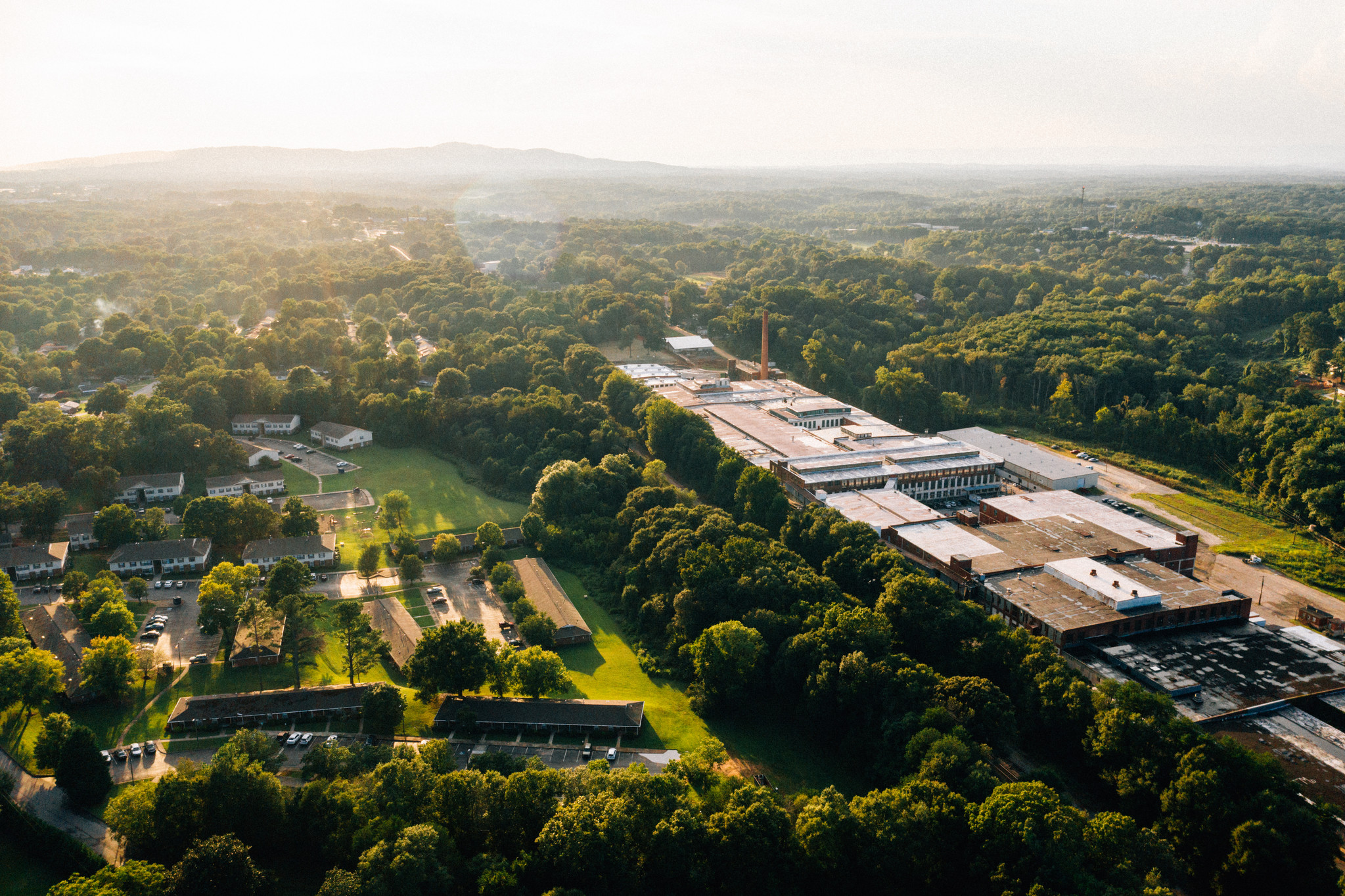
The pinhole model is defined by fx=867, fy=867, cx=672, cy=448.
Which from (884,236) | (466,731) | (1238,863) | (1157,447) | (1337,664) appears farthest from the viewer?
(884,236)

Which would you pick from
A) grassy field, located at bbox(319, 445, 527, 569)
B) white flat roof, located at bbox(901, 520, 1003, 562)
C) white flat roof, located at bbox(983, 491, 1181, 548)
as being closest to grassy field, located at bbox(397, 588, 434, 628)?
grassy field, located at bbox(319, 445, 527, 569)

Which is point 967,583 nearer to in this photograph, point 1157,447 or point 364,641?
point 364,641

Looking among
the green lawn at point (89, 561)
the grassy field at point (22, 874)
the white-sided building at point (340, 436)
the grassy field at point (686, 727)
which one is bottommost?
the grassy field at point (686, 727)

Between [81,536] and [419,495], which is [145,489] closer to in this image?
[81,536]

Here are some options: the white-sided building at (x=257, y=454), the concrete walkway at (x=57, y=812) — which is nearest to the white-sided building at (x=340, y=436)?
the white-sided building at (x=257, y=454)

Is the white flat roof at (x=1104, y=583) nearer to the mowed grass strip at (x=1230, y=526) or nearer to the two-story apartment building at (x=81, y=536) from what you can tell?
the mowed grass strip at (x=1230, y=526)

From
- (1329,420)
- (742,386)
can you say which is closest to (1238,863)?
(1329,420)
